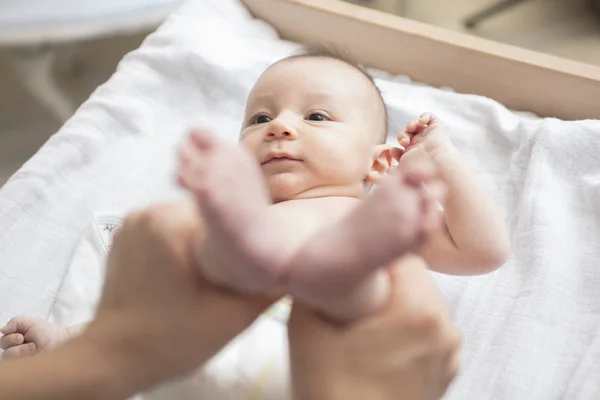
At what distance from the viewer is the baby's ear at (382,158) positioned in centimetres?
78

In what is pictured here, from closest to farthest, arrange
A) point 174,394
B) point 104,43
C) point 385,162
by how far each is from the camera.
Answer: point 174,394
point 385,162
point 104,43

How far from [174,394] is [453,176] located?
14.0 inches

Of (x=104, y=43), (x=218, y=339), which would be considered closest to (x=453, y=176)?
(x=218, y=339)

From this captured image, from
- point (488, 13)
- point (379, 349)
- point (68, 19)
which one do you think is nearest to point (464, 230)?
point (379, 349)

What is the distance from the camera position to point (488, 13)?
1836 mm

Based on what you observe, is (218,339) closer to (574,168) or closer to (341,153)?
(341,153)

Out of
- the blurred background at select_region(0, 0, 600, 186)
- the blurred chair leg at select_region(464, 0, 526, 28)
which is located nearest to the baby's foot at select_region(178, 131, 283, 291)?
the blurred background at select_region(0, 0, 600, 186)

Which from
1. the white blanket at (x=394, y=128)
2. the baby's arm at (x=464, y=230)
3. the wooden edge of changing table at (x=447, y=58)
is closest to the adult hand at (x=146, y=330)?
the white blanket at (x=394, y=128)

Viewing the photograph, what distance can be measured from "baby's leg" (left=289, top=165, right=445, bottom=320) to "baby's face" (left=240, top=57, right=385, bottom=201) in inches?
9.3

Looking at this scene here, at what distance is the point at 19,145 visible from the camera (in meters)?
1.61

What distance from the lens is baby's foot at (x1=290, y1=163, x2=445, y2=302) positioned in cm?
43

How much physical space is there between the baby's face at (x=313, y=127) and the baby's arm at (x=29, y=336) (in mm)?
275

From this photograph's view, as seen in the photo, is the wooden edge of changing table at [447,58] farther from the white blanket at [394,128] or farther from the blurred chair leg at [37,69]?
the blurred chair leg at [37,69]

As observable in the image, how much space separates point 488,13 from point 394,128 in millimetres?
922
